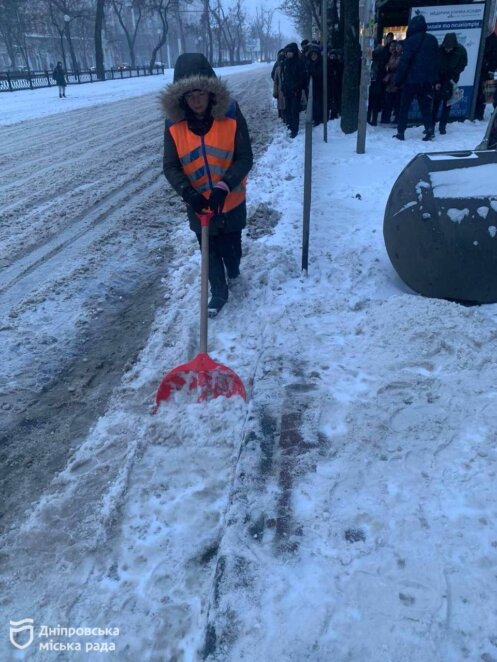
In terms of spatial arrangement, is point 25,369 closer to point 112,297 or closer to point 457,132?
point 112,297

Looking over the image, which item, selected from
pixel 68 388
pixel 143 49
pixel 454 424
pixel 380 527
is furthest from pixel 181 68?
pixel 143 49

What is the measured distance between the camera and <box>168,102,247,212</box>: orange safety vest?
3.49 metres

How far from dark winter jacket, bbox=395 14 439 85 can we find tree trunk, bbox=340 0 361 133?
169 cm

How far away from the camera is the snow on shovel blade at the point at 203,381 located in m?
3.02

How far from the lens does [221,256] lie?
159 inches

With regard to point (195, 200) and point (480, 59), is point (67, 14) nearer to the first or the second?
point (480, 59)

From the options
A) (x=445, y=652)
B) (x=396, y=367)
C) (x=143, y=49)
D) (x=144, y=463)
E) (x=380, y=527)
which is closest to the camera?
(x=445, y=652)

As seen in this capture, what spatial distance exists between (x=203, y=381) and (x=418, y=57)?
7643 mm

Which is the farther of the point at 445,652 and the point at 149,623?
the point at 149,623

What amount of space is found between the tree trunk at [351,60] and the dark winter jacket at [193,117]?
7.43 m

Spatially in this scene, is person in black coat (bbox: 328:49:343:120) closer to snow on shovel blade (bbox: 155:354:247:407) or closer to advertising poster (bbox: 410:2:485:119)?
advertising poster (bbox: 410:2:485:119)

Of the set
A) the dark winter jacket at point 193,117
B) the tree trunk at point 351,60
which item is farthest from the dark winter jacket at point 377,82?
the dark winter jacket at point 193,117

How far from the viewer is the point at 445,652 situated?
1.72 meters

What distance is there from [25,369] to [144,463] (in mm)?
1372
